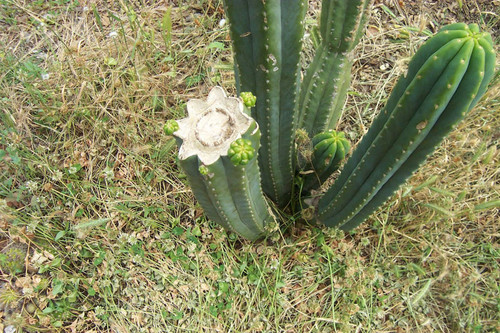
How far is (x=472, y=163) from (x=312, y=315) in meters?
1.39

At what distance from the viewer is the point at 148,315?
7.63ft

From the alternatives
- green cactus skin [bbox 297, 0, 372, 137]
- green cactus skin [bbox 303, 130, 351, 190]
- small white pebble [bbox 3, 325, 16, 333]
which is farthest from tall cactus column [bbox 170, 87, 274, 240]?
small white pebble [bbox 3, 325, 16, 333]

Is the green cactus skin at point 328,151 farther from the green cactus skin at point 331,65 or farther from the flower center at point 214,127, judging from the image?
the flower center at point 214,127

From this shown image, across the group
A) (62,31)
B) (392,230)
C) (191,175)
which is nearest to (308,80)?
(191,175)

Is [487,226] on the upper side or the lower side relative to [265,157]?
lower

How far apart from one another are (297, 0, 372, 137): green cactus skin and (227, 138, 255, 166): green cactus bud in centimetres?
78

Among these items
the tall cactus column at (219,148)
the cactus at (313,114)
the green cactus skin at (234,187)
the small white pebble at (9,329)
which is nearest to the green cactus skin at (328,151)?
the cactus at (313,114)

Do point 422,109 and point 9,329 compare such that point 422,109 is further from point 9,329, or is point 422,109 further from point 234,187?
point 9,329

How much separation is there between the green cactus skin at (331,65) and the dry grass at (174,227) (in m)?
0.71

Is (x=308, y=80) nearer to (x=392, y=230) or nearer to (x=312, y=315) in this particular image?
(x=392, y=230)

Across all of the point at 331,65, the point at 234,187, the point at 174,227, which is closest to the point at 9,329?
the point at 174,227

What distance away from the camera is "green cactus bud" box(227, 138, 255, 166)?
4.57ft

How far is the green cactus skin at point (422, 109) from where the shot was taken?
1235 millimetres

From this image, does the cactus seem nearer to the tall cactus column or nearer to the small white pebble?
the tall cactus column
